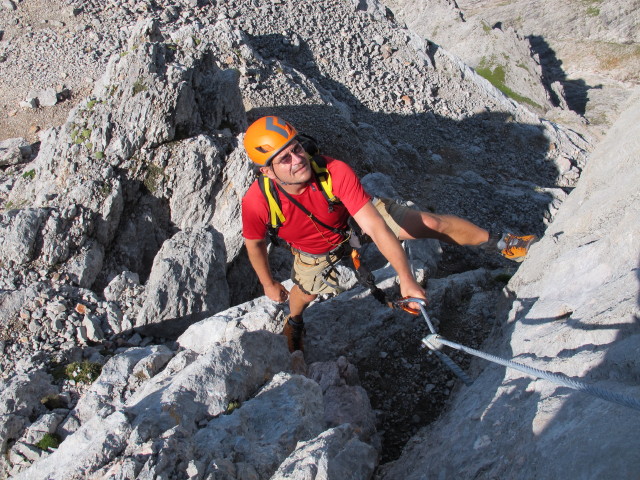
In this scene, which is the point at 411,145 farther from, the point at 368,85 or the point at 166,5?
the point at 166,5

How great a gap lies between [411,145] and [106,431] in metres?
23.1

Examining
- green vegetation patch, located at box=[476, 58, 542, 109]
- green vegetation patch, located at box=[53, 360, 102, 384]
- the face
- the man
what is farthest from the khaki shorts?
green vegetation patch, located at box=[476, 58, 542, 109]

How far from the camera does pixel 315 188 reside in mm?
6719

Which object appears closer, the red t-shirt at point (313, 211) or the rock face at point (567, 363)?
the rock face at point (567, 363)

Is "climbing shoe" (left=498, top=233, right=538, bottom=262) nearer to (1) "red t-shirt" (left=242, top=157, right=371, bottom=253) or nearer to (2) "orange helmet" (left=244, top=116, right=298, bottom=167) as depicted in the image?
(1) "red t-shirt" (left=242, top=157, right=371, bottom=253)

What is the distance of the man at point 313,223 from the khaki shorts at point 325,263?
0.02 meters

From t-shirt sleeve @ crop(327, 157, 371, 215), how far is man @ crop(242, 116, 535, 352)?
0.01m

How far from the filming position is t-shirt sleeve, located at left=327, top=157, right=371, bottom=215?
640 cm

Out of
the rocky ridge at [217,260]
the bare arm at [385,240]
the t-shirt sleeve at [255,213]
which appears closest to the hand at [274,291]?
the rocky ridge at [217,260]

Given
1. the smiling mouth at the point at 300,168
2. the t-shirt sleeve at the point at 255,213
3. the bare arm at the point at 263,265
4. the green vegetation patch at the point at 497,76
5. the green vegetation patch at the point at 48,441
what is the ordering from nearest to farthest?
the smiling mouth at the point at 300,168 < the t-shirt sleeve at the point at 255,213 < the green vegetation patch at the point at 48,441 < the bare arm at the point at 263,265 < the green vegetation patch at the point at 497,76

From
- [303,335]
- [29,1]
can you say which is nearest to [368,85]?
[29,1]

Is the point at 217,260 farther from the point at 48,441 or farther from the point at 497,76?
the point at 497,76

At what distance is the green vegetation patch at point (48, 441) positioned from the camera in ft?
23.5

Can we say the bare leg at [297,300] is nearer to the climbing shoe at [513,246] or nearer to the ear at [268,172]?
the ear at [268,172]
